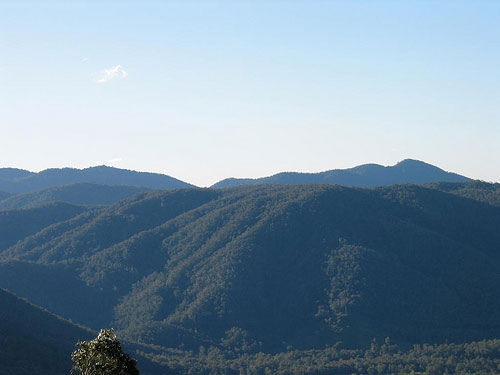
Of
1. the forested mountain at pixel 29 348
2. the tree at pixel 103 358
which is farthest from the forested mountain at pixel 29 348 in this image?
the tree at pixel 103 358

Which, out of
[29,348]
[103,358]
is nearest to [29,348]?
[29,348]

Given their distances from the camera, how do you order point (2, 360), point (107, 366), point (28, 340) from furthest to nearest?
1. point (28, 340)
2. point (2, 360)
3. point (107, 366)

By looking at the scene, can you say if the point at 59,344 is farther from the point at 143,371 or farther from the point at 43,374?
the point at 43,374

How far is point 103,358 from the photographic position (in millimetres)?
65938

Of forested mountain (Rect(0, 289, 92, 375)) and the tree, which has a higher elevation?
the tree

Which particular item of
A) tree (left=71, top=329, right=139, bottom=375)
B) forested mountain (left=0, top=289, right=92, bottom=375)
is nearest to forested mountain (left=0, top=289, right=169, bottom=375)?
forested mountain (left=0, top=289, right=92, bottom=375)

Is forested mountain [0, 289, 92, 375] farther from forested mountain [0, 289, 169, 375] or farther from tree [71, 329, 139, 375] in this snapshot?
tree [71, 329, 139, 375]

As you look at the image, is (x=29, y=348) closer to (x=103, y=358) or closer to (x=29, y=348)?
(x=29, y=348)

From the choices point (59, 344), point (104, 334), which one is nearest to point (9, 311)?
point (59, 344)

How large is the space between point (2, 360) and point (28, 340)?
919 inches

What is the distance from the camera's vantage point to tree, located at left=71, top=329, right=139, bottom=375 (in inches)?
2584

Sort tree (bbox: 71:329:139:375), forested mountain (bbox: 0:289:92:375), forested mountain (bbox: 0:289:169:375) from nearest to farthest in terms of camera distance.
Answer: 1. tree (bbox: 71:329:139:375)
2. forested mountain (bbox: 0:289:92:375)
3. forested mountain (bbox: 0:289:169:375)

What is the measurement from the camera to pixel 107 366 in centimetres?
6562

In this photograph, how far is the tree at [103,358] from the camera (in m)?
65.6
